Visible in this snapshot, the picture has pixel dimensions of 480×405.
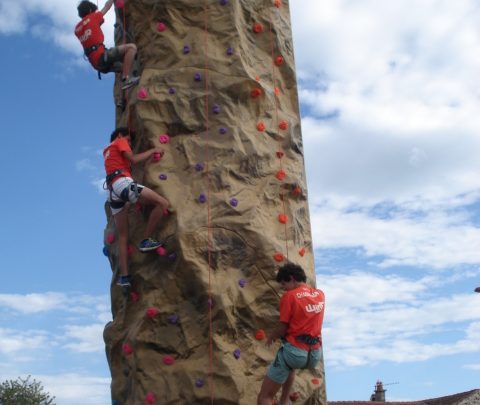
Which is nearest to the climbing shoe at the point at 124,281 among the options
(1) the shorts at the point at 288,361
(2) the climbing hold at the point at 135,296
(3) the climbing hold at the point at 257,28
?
(2) the climbing hold at the point at 135,296

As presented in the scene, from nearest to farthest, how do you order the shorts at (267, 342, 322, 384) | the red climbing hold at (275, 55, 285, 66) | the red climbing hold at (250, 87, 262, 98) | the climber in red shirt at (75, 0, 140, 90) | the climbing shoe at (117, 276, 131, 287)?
the shorts at (267, 342, 322, 384) < the climbing shoe at (117, 276, 131, 287) < the red climbing hold at (250, 87, 262, 98) < the climber in red shirt at (75, 0, 140, 90) < the red climbing hold at (275, 55, 285, 66)

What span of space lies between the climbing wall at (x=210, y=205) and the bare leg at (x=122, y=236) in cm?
Answer: 8

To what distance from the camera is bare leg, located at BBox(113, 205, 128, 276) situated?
598 centimetres

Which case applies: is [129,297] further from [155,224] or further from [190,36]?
[190,36]

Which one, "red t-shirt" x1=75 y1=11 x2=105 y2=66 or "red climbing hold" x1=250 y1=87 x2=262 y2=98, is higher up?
"red t-shirt" x1=75 y1=11 x2=105 y2=66

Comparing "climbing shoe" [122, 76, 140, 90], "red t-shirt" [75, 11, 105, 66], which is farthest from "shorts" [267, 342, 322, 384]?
"red t-shirt" [75, 11, 105, 66]

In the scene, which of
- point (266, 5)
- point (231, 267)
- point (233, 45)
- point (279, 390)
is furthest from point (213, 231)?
point (266, 5)

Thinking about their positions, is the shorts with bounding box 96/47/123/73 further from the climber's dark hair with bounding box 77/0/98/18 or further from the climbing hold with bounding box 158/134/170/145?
the climbing hold with bounding box 158/134/170/145

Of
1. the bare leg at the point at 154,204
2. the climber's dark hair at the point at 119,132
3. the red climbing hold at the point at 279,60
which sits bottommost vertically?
the bare leg at the point at 154,204

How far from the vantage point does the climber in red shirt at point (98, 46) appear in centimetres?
661

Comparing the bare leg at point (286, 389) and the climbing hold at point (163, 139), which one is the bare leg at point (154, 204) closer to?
the climbing hold at point (163, 139)

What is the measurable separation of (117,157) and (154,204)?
0.53 meters

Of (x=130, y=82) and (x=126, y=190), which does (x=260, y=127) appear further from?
(x=126, y=190)

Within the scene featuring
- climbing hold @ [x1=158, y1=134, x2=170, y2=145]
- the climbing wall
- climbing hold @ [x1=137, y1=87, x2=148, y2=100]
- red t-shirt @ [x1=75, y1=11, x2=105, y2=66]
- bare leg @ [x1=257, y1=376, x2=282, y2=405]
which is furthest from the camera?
red t-shirt @ [x1=75, y1=11, x2=105, y2=66]
